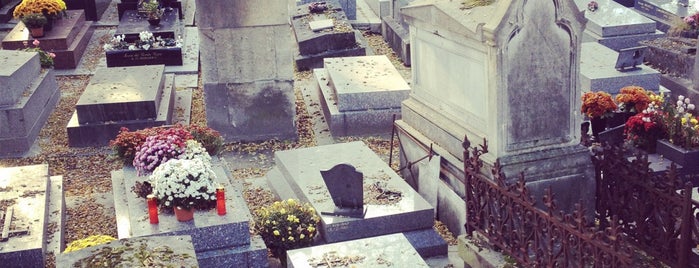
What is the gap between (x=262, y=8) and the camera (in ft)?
41.3

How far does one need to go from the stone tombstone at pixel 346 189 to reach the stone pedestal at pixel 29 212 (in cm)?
284

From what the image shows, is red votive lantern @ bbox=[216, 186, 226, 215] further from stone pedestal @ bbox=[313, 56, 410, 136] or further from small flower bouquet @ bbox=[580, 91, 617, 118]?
small flower bouquet @ bbox=[580, 91, 617, 118]

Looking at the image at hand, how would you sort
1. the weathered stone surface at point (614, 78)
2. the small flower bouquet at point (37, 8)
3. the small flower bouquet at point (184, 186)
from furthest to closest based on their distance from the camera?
the small flower bouquet at point (37, 8), the weathered stone surface at point (614, 78), the small flower bouquet at point (184, 186)

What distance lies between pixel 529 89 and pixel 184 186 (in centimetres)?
343

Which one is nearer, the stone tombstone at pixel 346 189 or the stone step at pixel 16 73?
the stone tombstone at pixel 346 189

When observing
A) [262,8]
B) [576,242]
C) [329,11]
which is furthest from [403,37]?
[576,242]

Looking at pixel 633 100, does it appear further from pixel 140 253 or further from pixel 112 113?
pixel 112 113

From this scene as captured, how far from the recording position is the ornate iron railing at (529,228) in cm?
670

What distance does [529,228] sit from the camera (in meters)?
8.16

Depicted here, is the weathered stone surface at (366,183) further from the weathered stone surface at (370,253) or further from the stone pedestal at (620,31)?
the stone pedestal at (620,31)

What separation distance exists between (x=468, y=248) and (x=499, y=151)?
981mm

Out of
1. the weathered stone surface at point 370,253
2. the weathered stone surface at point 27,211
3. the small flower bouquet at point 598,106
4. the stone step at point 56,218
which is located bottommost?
the stone step at point 56,218

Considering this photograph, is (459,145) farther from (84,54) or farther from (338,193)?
(84,54)

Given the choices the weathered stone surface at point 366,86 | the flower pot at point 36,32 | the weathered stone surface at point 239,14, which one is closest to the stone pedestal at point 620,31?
the weathered stone surface at point 366,86
